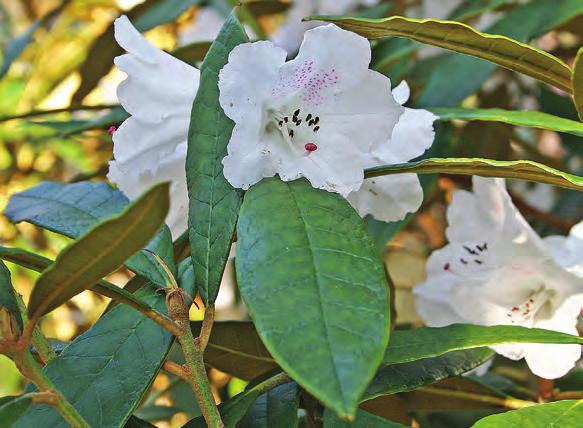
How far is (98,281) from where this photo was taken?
54 cm

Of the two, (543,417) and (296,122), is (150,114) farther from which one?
(543,417)

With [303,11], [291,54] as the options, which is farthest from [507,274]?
[303,11]

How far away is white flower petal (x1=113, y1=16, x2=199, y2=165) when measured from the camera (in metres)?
0.66

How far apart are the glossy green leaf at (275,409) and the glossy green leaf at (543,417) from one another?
143mm

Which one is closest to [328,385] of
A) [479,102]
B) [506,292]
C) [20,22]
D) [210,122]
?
[210,122]

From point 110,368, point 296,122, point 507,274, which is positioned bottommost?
point 507,274

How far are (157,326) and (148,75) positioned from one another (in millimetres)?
197

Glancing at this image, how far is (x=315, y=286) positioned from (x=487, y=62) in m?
0.62

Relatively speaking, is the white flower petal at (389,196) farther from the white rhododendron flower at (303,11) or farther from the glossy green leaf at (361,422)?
the white rhododendron flower at (303,11)

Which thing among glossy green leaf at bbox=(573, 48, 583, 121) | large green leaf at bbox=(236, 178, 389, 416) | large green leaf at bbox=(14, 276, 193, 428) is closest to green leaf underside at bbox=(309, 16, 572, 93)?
glossy green leaf at bbox=(573, 48, 583, 121)

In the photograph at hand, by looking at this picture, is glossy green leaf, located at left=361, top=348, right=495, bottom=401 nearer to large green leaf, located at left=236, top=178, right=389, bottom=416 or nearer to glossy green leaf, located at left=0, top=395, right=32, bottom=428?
large green leaf, located at left=236, top=178, right=389, bottom=416

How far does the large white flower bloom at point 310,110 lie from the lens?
1.99 feet

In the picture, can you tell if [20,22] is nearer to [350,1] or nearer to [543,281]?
[350,1]

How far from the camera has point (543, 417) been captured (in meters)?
0.58
